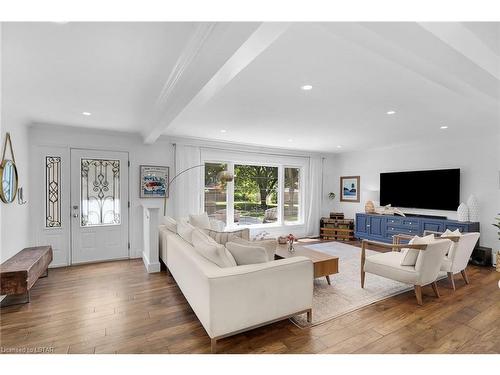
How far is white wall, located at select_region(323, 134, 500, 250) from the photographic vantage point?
180 inches

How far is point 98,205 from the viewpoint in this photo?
14.9ft

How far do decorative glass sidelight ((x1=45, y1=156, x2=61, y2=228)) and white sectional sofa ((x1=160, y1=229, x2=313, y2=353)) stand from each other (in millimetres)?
3146

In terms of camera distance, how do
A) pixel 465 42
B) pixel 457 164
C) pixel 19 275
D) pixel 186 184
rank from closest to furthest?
1. pixel 465 42
2. pixel 19 275
3. pixel 457 164
4. pixel 186 184

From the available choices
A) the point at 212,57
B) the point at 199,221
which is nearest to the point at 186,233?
the point at 199,221

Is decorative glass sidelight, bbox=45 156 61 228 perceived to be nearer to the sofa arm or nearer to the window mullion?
the window mullion

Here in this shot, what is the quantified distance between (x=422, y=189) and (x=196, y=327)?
5.45m

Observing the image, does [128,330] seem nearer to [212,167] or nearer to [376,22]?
[376,22]

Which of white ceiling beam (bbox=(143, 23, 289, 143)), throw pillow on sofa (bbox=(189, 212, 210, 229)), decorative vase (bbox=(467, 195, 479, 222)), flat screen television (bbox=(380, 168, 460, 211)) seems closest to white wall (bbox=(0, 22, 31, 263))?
white ceiling beam (bbox=(143, 23, 289, 143))

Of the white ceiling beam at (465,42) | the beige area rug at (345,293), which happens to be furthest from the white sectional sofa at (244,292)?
the white ceiling beam at (465,42)

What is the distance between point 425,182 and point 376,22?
529 centimetres

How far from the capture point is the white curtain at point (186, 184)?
5.16m

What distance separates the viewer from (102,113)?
137 inches

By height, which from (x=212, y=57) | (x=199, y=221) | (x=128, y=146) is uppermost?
(x=212, y=57)

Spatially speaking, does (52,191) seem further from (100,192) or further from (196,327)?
(196,327)
